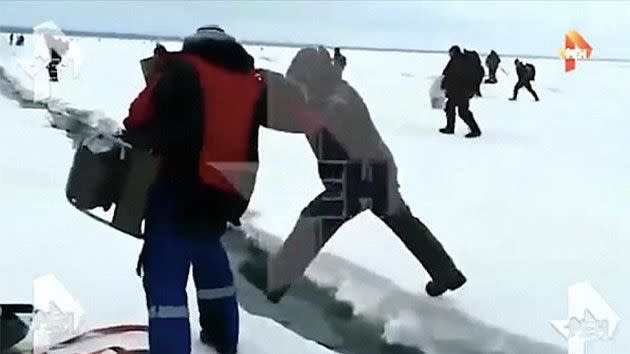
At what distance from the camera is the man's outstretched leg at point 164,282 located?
4.67 ft

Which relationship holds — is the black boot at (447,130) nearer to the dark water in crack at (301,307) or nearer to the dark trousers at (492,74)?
the dark trousers at (492,74)

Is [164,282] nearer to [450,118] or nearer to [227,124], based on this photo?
[227,124]

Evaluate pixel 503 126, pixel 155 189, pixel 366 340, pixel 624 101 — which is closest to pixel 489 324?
pixel 366 340

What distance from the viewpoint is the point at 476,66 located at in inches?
58.6

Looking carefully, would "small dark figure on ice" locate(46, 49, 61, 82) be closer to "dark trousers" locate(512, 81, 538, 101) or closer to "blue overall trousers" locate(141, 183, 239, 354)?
"blue overall trousers" locate(141, 183, 239, 354)

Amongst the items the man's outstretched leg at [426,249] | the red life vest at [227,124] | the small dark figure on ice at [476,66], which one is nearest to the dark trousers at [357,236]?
the man's outstretched leg at [426,249]

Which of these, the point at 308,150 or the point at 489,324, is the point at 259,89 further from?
the point at 489,324

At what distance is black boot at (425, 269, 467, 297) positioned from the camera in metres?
1.47

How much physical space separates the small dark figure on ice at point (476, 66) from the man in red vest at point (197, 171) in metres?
0.35

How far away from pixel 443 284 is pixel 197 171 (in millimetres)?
440

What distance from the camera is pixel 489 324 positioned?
1479mm

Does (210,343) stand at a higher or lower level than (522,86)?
lower

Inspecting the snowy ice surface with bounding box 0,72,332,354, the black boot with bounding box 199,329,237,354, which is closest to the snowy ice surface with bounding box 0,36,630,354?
the snowy ice surface with bounding box 0,72,332,354

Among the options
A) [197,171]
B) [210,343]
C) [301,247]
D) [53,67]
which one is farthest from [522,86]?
[53,67]
